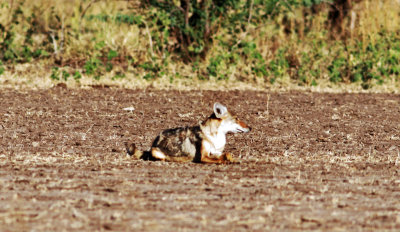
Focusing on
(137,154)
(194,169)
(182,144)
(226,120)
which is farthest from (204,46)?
(194,169)

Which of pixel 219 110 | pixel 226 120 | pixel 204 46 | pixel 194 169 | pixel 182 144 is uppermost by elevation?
pixel 204 46

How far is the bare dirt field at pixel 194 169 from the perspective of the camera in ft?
19.5

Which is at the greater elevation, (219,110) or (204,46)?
(204,46)

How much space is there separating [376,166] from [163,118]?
4.52m

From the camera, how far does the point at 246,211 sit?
244 inches

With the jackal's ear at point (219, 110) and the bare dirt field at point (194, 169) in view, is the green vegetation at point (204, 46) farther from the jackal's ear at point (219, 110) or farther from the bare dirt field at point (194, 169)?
the jackal's ear at point (219, 110)

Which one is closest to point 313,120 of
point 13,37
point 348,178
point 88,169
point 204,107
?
point 204,107

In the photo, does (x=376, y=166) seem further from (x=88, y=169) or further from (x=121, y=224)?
(x=121, y=224)

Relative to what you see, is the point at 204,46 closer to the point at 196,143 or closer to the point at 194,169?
the point at 196,143

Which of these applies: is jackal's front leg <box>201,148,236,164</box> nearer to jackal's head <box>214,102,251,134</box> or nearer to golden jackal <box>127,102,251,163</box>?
golden jackal <box>127,102,251,163</box>

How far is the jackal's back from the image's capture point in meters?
8.54

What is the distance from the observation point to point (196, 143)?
852cm

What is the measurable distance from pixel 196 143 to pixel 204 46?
9432 millimetres

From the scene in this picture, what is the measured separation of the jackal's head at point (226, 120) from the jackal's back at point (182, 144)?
0.31 metres
